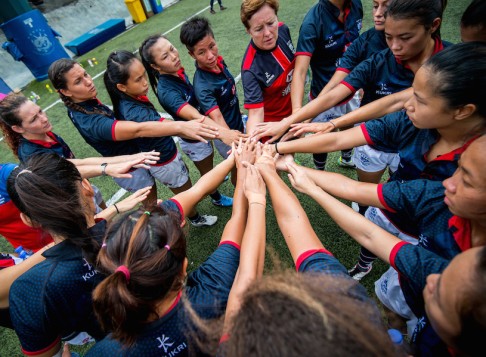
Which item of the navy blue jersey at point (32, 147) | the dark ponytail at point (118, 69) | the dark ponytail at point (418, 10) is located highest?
the dark ponytail at point (118, 69)

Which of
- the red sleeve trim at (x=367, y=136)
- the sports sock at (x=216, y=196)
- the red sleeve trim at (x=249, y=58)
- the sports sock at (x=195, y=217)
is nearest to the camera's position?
the red sleeve trim at (x=367, y=136)

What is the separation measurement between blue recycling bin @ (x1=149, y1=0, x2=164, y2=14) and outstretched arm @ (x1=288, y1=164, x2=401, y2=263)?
15813 millimetres

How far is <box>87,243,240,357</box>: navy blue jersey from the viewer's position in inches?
47.8

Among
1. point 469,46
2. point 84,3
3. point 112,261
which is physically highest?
point 84,3

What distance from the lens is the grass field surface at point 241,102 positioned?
3143mm

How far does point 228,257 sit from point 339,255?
191cm

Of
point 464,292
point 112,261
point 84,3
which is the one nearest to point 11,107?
point 112,261

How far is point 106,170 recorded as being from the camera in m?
2.58

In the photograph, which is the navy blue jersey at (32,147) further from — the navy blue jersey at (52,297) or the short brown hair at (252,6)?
the short brown hair at (252,6)

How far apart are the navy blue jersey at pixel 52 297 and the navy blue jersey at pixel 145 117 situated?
1.63m

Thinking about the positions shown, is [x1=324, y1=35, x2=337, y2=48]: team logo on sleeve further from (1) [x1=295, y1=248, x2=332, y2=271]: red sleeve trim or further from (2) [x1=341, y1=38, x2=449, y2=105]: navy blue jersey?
(1) [x1=295, y1=248, x2=332, y2=271]: red sleeve trim

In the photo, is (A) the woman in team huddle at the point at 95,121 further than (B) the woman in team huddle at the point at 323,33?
No

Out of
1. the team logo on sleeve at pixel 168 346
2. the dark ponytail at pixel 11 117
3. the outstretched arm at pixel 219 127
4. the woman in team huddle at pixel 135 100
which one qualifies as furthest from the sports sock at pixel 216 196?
the team logo on sleeve at pixel 168 346

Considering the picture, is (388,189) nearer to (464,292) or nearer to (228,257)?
(464,292)
